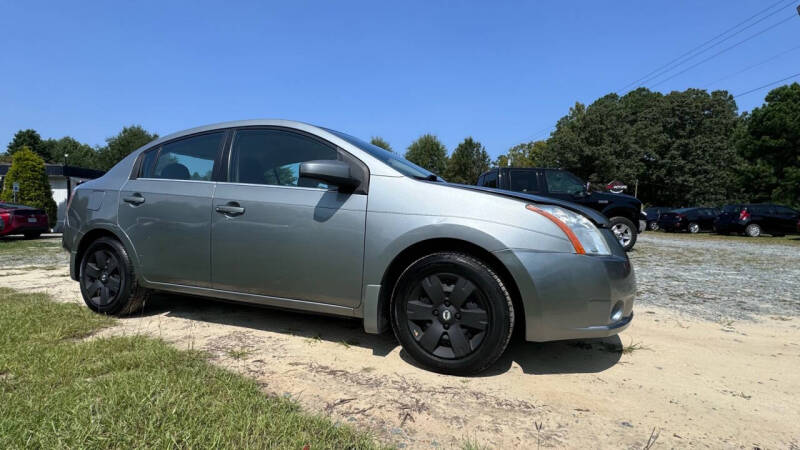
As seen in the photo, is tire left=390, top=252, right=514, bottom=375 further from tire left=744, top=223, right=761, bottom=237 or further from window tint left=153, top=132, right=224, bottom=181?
tire left=744, top=223, right=761, bottom=237

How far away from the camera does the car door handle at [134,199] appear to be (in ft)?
10.9

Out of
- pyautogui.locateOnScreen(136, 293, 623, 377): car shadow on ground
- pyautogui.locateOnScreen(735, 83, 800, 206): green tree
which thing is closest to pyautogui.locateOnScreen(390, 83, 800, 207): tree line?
pyautogui.locateOnScreen(735, 83, 800, 206): green tree

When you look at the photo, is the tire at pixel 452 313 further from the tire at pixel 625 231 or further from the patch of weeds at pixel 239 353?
the tire at pixel 625 231

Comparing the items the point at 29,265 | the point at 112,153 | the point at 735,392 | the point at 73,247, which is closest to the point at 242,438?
the point at 735,392

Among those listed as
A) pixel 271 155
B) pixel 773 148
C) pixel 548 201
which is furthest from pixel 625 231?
pixel 773 148

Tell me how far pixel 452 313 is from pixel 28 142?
322 ft

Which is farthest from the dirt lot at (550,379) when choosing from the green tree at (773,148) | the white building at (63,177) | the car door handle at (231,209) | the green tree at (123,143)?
the green tree at (123,143)

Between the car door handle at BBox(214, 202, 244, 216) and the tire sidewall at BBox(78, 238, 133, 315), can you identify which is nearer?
the car door handle at BBox(214, 202, 244, 216)

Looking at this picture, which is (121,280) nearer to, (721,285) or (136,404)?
(136,404)

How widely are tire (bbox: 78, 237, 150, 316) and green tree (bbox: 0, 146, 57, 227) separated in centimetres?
1724

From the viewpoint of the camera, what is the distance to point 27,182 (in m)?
16.4

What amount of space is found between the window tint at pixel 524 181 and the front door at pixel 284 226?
6.97 metres

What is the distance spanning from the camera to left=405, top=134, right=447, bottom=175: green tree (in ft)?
165

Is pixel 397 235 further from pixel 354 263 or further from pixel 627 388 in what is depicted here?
pixel 627 388
